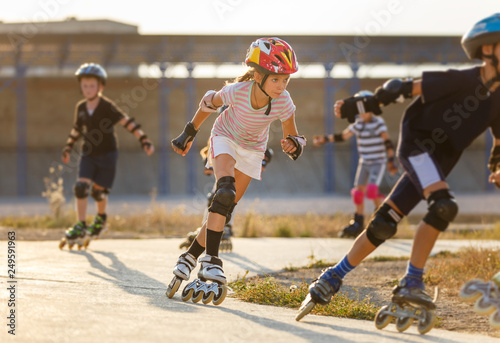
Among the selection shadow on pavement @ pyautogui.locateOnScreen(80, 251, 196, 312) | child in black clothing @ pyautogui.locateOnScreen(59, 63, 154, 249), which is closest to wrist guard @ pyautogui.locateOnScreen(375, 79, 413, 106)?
shadow on pavement @ pyautogui.locateOnScreen(80, 251, 196, 312)

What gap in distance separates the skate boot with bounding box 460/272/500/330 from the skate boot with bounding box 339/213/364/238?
5.95 meters

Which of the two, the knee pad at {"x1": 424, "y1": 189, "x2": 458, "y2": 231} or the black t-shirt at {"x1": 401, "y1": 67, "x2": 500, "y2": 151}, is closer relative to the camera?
the knee pad at {"x1": 424, "y1": 189, "x2": 458, "y2": 231}

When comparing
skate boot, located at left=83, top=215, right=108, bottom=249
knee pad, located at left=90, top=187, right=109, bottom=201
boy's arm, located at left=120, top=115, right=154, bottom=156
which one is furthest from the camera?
knee pad, located at left=90, top=187, right=109, bottom=201

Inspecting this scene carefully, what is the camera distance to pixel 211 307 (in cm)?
434

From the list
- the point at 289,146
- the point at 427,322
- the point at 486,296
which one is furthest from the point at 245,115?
the point at 486,296

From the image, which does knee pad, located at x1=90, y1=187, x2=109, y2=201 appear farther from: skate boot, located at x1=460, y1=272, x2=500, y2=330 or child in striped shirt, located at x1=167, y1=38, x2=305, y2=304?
skate boot, located at x1=460, y1=272, x2=500, y2=330

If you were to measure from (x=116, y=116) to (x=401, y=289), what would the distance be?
4.63 m

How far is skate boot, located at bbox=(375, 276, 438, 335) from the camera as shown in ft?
12.2

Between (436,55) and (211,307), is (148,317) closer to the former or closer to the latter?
(211,307)

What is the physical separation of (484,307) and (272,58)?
6.40 feet

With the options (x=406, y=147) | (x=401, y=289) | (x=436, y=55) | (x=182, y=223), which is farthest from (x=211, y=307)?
(x=436, y=55)

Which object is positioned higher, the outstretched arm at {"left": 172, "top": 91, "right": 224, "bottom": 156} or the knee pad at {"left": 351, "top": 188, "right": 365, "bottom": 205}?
the outstretched arm at {"left": 172, "top": 91, "right": 224, "bottom": 156}

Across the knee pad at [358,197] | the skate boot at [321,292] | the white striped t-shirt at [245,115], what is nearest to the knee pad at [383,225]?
the skate boot at [321,292]

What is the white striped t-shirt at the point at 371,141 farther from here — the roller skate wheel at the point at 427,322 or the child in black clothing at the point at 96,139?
the roller skate wheel at the point at 427,322
